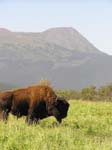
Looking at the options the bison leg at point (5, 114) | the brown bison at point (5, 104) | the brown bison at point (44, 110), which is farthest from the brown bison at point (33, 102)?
the bison leg at point (5, 114)

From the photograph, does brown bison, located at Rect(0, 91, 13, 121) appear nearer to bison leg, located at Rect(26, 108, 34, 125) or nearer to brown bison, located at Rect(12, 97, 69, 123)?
brown bison, located at Rect(12, 97, 69, 123)

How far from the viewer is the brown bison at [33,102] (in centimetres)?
1670

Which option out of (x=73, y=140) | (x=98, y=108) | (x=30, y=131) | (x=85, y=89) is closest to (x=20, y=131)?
(x=30, y=131)

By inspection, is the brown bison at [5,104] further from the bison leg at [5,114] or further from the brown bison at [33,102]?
the brown bison at [33,102]

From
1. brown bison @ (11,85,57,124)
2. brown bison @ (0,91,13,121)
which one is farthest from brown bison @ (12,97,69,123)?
brown bison @ (0,91,13,121)

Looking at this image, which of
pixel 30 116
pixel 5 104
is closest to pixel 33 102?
pixel 30 116

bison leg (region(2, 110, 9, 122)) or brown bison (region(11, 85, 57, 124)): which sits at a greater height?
brown bison (region(11, 85, 57, 124))

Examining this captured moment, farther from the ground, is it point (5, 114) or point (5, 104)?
point (5, 104)

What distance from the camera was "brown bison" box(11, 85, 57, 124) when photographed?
1670 cm

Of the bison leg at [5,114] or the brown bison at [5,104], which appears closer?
the bison leg at [5,114]

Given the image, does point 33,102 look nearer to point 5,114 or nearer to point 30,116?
point 30,116

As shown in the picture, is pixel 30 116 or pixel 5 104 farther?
pixel 5 104

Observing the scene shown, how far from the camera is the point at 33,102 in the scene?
54.9ft

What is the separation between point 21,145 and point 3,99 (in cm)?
562
